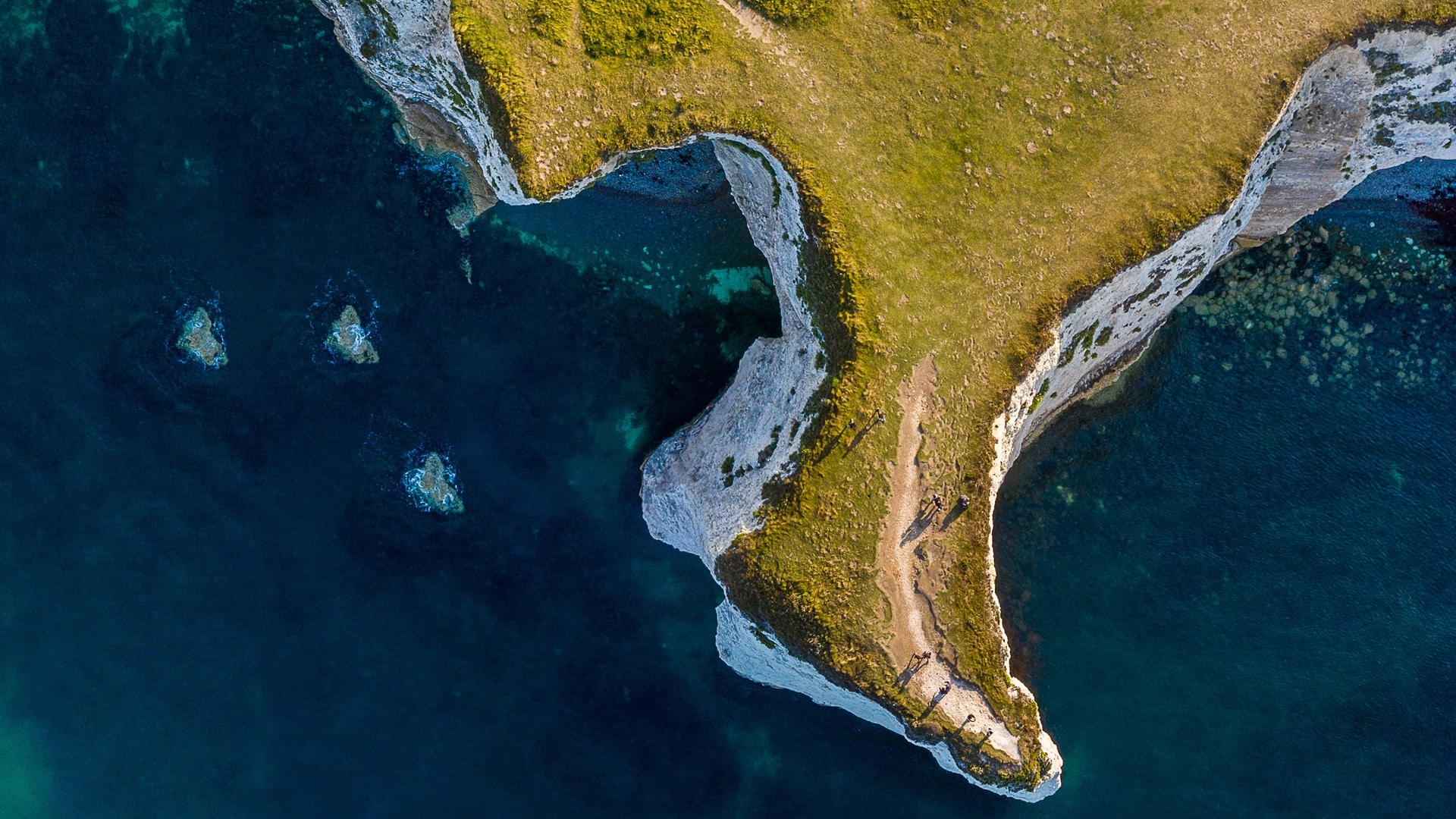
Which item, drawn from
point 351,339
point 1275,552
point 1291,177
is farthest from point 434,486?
point 1291,177

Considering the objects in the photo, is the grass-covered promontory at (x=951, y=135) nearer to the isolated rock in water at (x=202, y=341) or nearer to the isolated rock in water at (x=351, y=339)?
the isolated rock in water at (x=351, y=339)

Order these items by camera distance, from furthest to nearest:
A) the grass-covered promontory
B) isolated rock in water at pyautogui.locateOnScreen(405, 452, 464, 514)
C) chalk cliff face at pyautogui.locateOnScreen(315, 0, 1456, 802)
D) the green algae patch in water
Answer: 1. isolated rock in water at pyautogui.locateOnScreen(405, 452, 464, 514)
2. the green algae patch in water
3. chalk cliff face at pyautogui.locateOnScreen(315, 0, 1456, 802)
4. the grass-covered promontory

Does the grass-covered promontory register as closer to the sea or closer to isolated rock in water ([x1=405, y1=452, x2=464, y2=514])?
the sea

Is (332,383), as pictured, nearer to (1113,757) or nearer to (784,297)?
(784,297)

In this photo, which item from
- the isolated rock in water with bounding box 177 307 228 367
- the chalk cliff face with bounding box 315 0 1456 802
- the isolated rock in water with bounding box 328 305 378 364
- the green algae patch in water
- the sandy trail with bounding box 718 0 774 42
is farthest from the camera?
the green algae patch in water

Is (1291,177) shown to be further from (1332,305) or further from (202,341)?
(202,341)

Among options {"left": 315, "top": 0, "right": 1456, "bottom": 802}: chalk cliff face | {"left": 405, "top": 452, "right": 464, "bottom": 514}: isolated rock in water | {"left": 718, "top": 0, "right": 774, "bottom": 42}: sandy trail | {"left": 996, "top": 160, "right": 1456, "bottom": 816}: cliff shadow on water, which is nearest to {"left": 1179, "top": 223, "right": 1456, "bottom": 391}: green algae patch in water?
{"left": 996, "top": 160, "right": 1456, "bottom": 816}: cliff shadow on water
